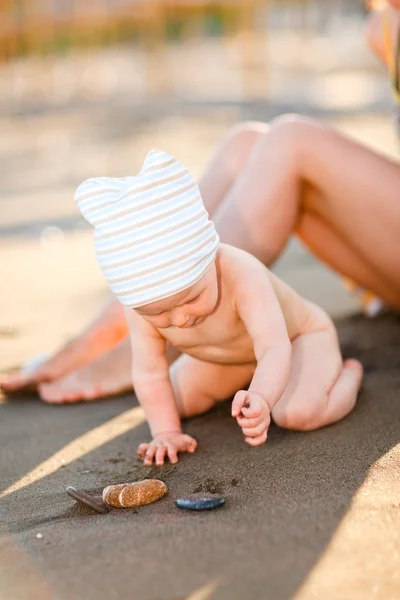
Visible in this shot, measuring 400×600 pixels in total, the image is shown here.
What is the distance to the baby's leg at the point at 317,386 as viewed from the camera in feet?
5.92

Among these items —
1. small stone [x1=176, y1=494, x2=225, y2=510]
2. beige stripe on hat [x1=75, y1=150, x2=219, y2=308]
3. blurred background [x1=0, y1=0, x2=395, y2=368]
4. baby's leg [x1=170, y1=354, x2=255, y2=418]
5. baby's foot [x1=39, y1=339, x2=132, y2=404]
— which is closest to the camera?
small stone [x1=176, y1=494, x2=225, y2=510]

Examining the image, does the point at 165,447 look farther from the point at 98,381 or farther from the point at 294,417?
the point at 98,381

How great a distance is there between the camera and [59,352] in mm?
2451

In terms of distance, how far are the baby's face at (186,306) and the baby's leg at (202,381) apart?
33 cm

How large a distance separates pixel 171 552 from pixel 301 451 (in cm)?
46

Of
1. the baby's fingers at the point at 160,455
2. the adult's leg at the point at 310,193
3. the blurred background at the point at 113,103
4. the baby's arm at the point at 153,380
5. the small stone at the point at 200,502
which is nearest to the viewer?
the small stone at the point at 200,502

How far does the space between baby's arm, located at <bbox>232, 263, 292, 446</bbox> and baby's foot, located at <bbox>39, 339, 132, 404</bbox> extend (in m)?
0.62

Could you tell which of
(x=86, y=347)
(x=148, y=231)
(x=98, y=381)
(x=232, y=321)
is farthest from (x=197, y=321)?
(x=86, y=347)

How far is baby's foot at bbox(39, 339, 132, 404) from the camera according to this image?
2299 millimetres

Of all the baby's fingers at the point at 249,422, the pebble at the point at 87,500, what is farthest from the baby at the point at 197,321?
the pebble at the point at 87,500

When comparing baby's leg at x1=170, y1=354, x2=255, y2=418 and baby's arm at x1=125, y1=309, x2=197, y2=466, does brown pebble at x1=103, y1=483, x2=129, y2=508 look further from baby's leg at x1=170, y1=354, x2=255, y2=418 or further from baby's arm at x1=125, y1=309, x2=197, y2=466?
baby's leg at x1=170, y1=354, x2=255, y2=418

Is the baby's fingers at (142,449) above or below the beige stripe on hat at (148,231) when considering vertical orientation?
below

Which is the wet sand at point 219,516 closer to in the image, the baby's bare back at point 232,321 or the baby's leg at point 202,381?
the baby's leg at point 202,381

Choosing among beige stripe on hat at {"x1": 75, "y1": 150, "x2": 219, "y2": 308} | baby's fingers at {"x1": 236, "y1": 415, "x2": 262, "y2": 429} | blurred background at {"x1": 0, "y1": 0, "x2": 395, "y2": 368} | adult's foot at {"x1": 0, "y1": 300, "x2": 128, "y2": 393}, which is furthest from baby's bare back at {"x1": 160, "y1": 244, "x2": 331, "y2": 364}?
blurred background at {"x1": 0, "y1": 0, "x2": 395, "y2": 368}
